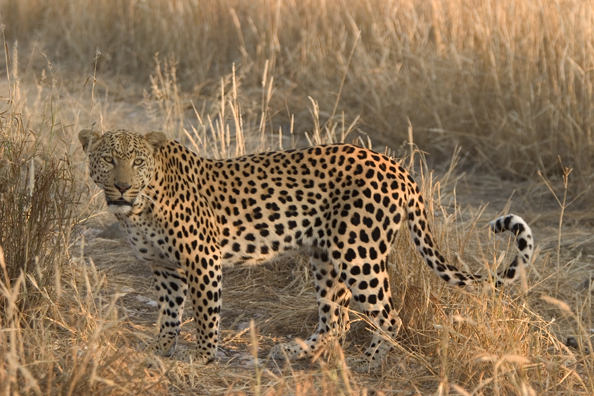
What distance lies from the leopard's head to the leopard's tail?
1.38 metres

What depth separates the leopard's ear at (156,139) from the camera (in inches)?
176

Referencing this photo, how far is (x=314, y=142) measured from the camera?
291 inches

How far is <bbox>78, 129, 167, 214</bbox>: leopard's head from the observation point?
432cm

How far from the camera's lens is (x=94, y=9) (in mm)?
11523

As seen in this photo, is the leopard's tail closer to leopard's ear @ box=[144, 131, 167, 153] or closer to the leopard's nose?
leopard's ear @ box=[144, 131, 167, 153]

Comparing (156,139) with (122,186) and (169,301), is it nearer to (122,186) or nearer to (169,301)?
(122,186)

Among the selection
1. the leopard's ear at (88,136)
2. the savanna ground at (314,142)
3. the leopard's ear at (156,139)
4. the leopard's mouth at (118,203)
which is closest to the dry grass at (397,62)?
the savanna ground at (314,142)

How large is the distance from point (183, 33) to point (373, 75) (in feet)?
8.80

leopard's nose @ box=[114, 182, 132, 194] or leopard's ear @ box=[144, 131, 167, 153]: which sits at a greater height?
leopard's ear @ box=[144, 131, 167, 153]

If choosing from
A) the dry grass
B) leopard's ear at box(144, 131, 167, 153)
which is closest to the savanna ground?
the dry grass

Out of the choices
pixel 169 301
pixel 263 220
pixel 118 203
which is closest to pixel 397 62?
pixel 263 220

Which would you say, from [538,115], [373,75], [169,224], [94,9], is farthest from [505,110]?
[94,9]

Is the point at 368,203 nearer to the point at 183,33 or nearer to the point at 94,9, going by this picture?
the point at 183,33

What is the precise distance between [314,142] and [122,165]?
321 cm
